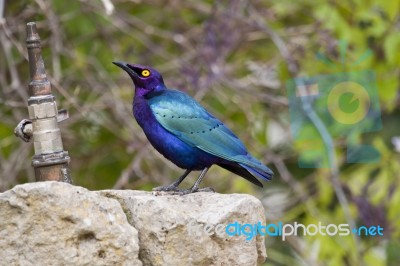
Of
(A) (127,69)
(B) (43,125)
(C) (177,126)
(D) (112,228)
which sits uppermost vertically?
(A) (127,69)

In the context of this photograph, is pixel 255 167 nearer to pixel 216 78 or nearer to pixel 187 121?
pixel 187 121

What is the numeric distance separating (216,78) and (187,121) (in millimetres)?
2627

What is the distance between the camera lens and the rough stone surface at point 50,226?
11.3 ft

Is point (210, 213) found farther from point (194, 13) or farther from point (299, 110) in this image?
point (194, 13)

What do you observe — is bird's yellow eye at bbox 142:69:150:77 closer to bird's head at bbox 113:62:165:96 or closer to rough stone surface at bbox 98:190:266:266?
bird's head at bbox 113:62:165:96

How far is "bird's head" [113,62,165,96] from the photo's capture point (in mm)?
4219

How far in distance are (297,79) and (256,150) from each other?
0.93m

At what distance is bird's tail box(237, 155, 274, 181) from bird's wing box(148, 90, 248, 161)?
0.28 ft

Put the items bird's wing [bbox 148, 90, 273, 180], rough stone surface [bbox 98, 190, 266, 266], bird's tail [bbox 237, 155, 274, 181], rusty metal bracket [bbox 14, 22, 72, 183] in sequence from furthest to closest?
bird's wing [bbox 148, 90, 273, 180] < bird's tail [bbox 237, 155, 274, 181] < rusty metal bracket [bbox 14, 22, 72, 183] < rough stone surface [bbox 98, 190, 266, 266]

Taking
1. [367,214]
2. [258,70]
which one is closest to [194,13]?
[258,70]

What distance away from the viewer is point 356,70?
6.73m

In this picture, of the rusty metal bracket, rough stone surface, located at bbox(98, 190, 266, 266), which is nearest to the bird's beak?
the rusty metal bracket

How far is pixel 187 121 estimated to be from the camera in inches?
167

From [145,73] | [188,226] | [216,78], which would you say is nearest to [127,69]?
[145,73]
